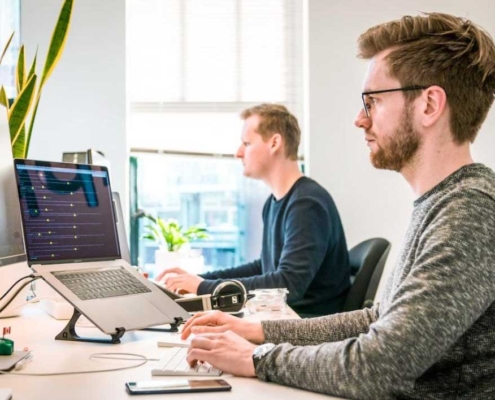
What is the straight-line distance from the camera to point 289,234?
8.66ft

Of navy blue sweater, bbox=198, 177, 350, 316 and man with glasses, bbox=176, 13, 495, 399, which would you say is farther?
navy blue sweater, bbox=198, 177, 350, 316

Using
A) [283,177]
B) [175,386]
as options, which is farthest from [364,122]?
[283,177]

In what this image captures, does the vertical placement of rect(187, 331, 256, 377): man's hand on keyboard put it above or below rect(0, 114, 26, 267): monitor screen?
below

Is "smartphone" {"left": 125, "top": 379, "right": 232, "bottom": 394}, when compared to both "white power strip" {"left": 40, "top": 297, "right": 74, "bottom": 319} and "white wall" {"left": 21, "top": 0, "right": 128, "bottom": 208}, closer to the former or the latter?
"white power strip" {"left": 40, "top": 297, "right": 74, "bottom": 319}

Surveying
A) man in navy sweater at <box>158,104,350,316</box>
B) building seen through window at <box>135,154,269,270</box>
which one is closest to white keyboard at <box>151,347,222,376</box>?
man in navy sweater at <box>158,104,350,316</box>

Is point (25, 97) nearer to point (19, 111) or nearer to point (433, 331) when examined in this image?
point (19, 111)

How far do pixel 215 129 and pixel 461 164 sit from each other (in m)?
2.61

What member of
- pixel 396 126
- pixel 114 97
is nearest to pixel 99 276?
pixel 396 126

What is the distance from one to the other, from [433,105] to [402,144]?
10 cm

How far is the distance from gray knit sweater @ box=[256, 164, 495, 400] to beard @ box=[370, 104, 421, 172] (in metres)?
0.13

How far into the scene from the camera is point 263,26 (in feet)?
12.6

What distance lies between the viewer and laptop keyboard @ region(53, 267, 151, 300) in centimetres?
159

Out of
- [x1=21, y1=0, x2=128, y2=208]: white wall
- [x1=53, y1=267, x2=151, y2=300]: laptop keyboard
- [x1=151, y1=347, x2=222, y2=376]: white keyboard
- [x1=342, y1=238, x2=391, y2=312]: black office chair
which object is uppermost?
[x1=21, y1=0, x2=128, y2=208]: white wall

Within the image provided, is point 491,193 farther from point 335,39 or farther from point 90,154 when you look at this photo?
point 335,39
